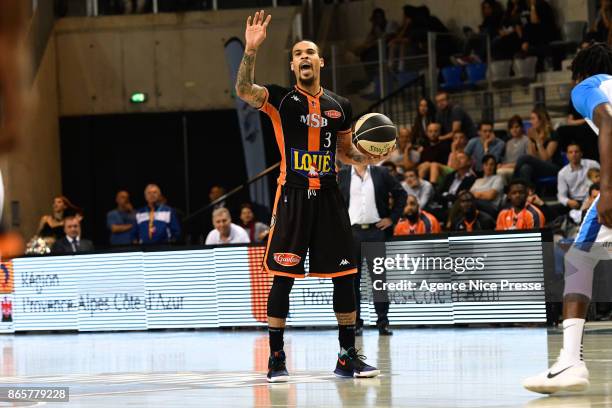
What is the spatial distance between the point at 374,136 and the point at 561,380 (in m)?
2.54

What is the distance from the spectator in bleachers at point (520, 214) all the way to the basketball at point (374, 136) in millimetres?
6601

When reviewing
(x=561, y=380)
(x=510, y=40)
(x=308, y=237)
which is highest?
(x=510, y=40)

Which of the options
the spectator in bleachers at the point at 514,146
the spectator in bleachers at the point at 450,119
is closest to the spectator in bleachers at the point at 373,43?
the spectator in bleachers at the point at 450,119

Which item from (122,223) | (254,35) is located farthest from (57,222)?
(254,35)

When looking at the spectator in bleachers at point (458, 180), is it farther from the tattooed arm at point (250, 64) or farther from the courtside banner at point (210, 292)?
the tattooed arm at point (250, 64)

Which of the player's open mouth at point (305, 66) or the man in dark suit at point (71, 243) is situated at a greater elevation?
the player's open mouth at point (305, 66)

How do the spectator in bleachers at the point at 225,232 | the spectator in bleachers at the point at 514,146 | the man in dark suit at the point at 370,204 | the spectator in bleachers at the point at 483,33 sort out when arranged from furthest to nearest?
the spectator in bleachers at the point at 483,33 < the spectator in bleachers at the point at 514,146 < the spectator in bleachers at the point at 225,232 < the man in dark suit at the point at 370,204

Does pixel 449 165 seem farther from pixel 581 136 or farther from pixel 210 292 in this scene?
pixel 210 292

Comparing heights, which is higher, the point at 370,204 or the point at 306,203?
the point at 370,204

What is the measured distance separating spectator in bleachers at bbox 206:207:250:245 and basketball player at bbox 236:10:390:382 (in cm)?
758

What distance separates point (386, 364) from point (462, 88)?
12595 millimetres

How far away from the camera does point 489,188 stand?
1602cm

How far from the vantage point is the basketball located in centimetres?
763

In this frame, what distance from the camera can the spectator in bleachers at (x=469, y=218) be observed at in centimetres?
1457
